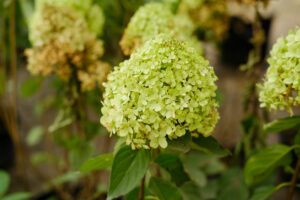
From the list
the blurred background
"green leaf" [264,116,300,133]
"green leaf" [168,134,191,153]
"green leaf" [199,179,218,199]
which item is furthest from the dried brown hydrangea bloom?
"green leaf" [199,179,218,199]

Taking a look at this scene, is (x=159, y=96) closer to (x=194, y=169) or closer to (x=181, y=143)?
(x=181, y=143)

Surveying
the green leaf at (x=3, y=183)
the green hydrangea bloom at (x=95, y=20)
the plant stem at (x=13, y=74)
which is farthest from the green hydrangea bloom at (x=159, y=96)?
the plant stem at (x=13, y=74)

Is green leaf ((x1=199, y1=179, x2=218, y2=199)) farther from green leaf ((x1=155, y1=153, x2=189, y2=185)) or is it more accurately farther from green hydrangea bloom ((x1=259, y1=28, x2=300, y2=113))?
green hydrangea bloom ((x1=259, y1=28, x2=300, y2=113))

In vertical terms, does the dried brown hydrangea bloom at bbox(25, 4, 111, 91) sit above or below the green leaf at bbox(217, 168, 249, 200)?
above

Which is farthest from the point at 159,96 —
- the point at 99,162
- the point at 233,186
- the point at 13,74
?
the point at 13,74

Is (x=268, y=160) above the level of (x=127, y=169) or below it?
below

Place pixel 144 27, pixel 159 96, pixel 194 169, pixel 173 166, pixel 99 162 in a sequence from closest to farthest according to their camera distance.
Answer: pixel 159 96 < pixel 99 162 < pixel 173 166 < pixel 144 27 < pixel 194 169
